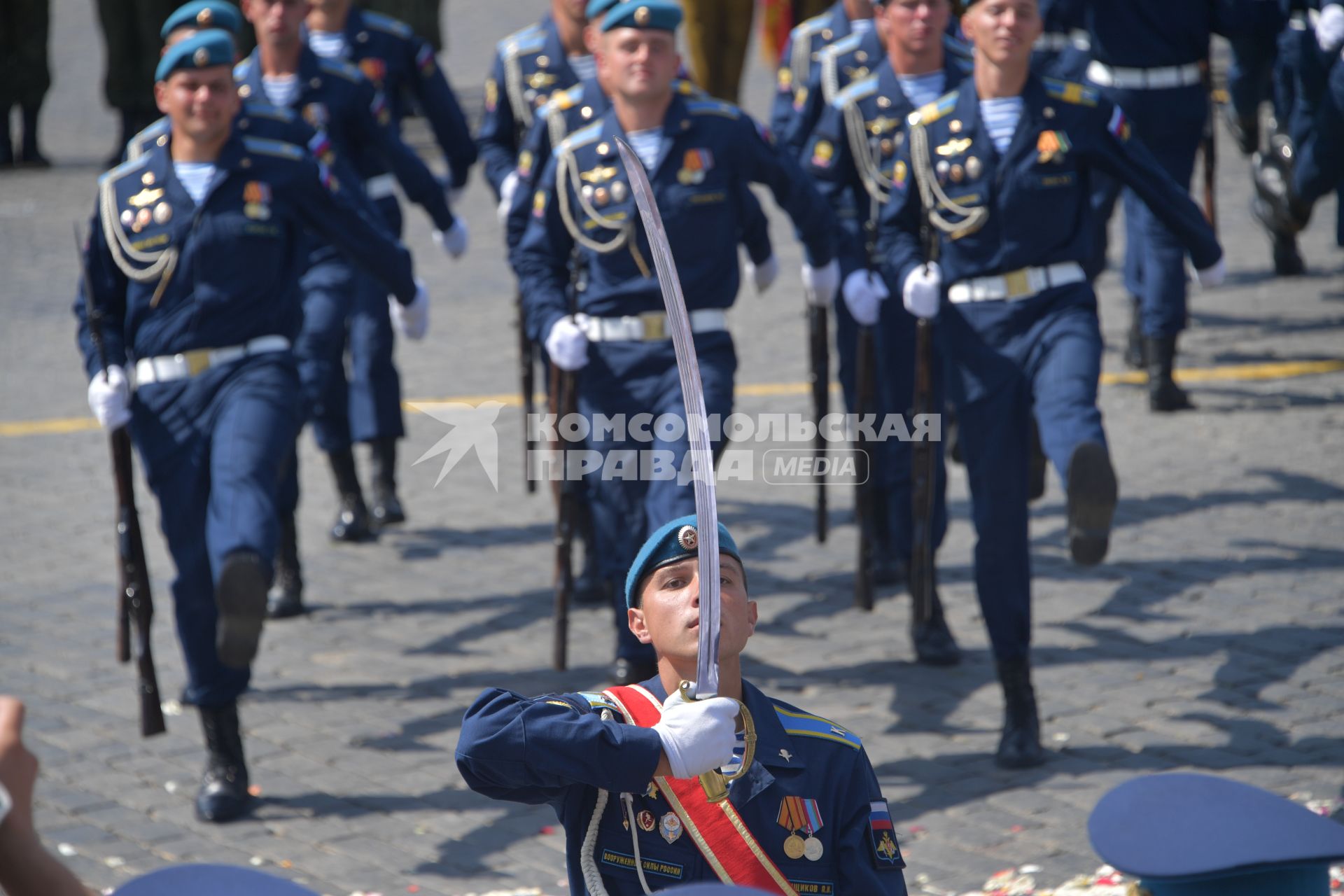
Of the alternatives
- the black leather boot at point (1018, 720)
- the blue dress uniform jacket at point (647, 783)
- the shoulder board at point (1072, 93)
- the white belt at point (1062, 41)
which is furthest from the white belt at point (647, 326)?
the white belt at point (1062, 41)

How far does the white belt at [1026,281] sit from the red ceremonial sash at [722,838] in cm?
293

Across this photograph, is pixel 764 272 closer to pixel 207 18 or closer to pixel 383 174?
pixel 207 18

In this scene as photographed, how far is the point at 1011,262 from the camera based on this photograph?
5.83 metres

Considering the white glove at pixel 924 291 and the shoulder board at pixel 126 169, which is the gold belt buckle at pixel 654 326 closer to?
the white glove at pixel 924 291

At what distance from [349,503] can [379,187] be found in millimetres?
1616

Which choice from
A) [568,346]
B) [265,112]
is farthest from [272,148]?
[568,346]

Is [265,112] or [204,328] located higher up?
[265,112]

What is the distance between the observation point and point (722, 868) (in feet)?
10.7

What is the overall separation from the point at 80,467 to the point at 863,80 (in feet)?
15.8

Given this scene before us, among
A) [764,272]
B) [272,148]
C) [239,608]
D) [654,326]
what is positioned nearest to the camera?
[239,608]

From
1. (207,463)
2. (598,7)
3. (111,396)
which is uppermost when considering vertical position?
(598,7)

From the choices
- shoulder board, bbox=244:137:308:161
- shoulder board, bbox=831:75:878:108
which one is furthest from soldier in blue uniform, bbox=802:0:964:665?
shoulder board, bbox=244:137:308:161

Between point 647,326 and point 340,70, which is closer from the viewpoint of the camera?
point 647,326

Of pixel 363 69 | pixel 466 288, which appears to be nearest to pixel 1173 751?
pixel 363 69
